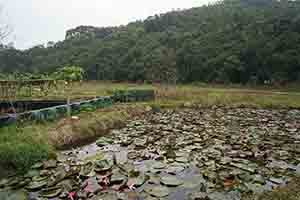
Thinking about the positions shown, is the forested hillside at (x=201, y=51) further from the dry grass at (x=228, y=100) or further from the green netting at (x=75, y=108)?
the green netting at (x=75, y=108)

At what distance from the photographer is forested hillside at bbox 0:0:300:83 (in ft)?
94.4

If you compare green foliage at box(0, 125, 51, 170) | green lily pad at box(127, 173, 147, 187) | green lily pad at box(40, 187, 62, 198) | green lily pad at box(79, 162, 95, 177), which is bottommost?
green lily pad at box(40, 187, 62, 198)

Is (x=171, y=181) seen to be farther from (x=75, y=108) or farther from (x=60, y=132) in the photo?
(x=75, y=108)

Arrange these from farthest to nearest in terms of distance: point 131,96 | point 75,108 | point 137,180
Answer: point 131,96
point 75,108
point 137,180

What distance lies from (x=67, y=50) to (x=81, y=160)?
53.6 meters

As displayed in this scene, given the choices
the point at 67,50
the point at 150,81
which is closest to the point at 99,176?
the point at 150,81

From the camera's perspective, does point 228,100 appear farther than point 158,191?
Yes

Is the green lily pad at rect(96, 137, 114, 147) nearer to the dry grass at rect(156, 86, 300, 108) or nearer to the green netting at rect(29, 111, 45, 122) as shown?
the green netting at rect(29, 111, 45, 122)

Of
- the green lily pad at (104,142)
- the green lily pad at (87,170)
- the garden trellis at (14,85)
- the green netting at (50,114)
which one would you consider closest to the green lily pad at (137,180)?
the green lily pad at (87,170)

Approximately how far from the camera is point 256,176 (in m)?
5.16

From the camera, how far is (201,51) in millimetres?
35219

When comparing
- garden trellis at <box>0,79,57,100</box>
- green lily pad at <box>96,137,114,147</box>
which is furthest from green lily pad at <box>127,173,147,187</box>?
garden trellis at <box>0,79,57,100</box>

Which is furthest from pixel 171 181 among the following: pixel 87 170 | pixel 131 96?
pixel 131 96

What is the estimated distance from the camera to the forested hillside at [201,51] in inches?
1133
